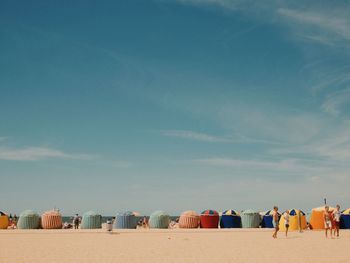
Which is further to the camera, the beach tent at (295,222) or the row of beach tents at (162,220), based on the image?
the row of beach tents at (162,220)

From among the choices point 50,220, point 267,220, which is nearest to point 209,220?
point 267,220

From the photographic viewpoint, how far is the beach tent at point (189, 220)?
37562 mm

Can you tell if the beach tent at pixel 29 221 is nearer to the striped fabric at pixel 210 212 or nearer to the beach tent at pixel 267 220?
the striped fabric at pixel 210 212

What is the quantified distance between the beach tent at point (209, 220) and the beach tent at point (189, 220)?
17.4 inches

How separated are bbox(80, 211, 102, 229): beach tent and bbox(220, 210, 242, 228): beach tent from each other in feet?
35.6

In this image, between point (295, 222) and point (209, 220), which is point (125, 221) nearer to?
point (209, 220)

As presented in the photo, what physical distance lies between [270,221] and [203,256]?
23.5 m

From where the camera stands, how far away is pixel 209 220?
37438mm

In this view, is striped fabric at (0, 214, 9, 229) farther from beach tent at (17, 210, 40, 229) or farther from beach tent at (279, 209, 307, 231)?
beach tent at (279, 209, 307, 231)

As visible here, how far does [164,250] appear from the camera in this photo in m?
16.9

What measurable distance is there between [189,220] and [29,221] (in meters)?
13.8

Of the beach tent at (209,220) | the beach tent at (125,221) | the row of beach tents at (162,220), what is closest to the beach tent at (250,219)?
the row of beach tents at (162,220)

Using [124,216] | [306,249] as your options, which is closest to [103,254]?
[306,249]

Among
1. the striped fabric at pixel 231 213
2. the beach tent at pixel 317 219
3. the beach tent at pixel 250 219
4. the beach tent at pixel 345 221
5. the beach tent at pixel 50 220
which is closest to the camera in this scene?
the beach tent at pixel 317 219
